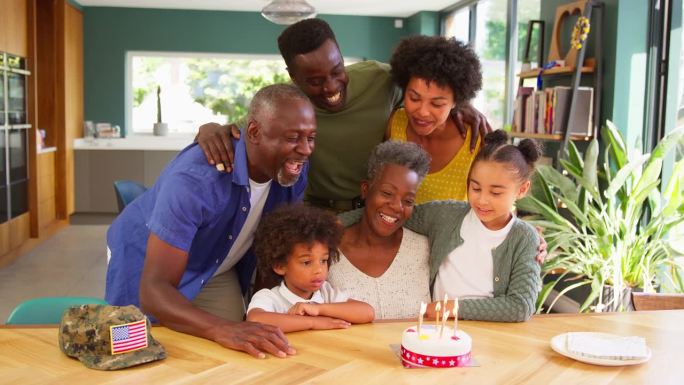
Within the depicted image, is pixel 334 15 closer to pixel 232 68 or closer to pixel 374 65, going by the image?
pixel 232 68

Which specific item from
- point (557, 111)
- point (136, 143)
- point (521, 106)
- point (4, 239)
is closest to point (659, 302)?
point (557, 111)

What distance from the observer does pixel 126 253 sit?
2.40m

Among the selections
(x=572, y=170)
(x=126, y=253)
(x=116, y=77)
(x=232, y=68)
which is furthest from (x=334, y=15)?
(x=126, y=253)

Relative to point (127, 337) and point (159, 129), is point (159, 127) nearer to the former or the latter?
point (159, 129)

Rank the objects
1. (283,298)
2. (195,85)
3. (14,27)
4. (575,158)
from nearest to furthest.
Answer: (283,298) < (575,158) < (14,27) < (195,85)

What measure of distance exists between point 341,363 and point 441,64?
120cm

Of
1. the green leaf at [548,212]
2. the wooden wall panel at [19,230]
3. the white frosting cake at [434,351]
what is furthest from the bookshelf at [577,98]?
the wooden wall panel at [19,230]

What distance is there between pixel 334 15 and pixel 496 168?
8.35 metres

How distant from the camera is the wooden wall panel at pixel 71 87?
8703 millimetres

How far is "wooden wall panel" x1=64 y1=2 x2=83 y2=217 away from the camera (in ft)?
28.6

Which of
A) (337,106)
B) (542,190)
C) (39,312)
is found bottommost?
(39,312)

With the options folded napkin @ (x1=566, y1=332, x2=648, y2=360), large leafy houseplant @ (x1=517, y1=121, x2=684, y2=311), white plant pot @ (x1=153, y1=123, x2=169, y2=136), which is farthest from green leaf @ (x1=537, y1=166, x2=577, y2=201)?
white plant pot @ (x1=153, y1=123, x2=169, y2=136)

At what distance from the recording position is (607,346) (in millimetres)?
1752

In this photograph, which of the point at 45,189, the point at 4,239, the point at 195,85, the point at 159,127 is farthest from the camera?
the point at 195,85
